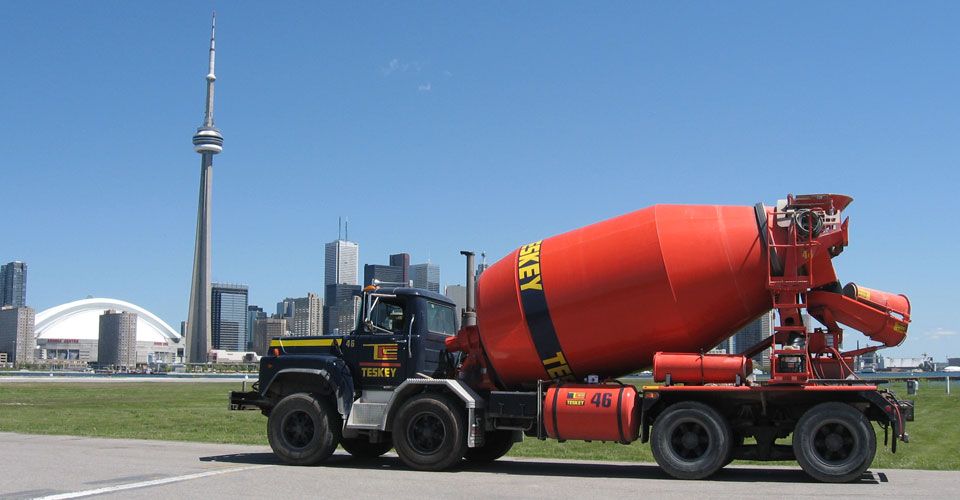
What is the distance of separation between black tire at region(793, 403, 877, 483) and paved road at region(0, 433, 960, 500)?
27cm

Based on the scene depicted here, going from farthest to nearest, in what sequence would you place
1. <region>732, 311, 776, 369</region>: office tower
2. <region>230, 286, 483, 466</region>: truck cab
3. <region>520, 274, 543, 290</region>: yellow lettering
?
<region>230, 286, 483, 466</region>: truck cab < <region>520, 274, 543, 290</region>: yellow lettering < <region>732, 311, 776, 369</region>: office tower

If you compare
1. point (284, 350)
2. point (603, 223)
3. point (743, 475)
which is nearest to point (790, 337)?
point (743, 475)

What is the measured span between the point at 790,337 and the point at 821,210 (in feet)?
6.05

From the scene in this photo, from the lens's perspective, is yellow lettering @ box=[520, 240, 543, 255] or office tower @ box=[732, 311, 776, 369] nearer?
office tower @ box=[732, 311, 776, 369]

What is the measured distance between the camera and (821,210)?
43.2ft

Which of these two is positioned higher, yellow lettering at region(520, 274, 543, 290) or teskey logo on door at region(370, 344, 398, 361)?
yellow lettering at region(520, 274, 543, 290)

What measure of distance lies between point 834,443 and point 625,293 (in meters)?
3.52

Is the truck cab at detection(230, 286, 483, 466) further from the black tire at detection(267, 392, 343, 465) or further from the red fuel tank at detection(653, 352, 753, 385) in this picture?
the red fuel tank at detection(653, 352, 753, 385)

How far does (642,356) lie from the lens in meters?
14.2

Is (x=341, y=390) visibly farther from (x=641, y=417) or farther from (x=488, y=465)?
(x=641, y=417)

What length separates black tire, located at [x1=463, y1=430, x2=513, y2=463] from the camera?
16.2 meters

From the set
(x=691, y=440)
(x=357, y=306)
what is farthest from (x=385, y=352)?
(x=691, y=440)

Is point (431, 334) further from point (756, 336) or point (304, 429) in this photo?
point (756, 336)

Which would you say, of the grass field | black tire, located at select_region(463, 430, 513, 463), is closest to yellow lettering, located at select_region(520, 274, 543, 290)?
black tire, located at select_region(463, 430, 513, 463)
